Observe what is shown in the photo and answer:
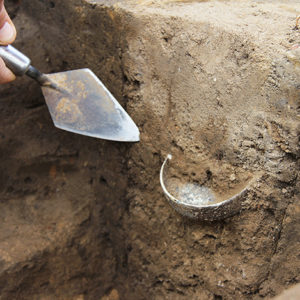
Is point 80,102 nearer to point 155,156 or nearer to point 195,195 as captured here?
point 155,156

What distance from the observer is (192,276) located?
54.7 inches

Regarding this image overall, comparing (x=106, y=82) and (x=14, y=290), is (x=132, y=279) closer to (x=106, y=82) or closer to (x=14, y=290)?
(x=14, y=290)

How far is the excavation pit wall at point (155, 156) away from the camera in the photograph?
3.72 ft

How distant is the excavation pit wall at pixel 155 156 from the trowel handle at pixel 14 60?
0.23 metres

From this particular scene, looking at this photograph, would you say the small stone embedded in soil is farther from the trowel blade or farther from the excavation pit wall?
the trowel blade

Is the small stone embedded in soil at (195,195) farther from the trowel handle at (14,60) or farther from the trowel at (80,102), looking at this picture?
the trowel handle at (14,60)

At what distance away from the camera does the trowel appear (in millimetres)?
1394

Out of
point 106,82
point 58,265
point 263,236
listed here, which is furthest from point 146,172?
point 58,265

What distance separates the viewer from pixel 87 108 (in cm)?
146

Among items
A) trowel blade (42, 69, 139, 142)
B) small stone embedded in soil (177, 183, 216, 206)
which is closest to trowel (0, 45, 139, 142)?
trowel blade (42, 69, 139, 142)

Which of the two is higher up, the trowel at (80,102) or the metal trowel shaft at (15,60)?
the metal trowel shaft at (15,60)

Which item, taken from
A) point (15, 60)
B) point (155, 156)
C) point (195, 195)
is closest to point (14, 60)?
point (15, 60)

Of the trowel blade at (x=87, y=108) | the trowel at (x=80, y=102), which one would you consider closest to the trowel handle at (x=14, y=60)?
the trowel at (x=80, y=102)

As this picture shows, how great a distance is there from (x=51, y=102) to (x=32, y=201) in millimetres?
463
